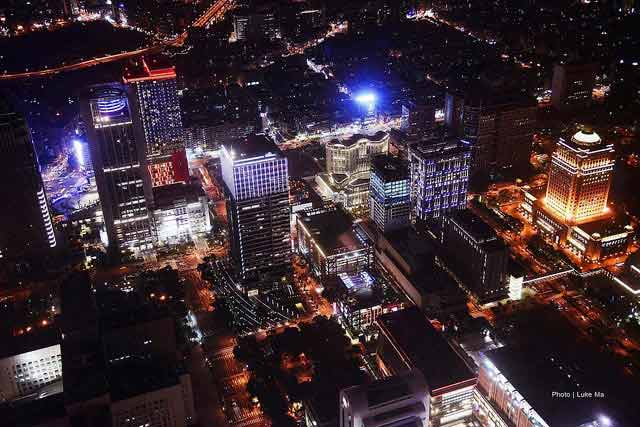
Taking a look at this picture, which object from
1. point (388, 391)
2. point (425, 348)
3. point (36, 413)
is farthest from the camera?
point (425, 348)

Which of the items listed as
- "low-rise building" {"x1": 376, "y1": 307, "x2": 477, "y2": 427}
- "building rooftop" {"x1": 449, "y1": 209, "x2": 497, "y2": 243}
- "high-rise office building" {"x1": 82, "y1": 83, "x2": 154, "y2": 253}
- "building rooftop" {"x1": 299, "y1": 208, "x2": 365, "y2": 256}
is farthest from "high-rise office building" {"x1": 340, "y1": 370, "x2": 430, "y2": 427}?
"high-rise office building" {"x1": 82, "y1": 83, "x2": 154, "y2": 253}

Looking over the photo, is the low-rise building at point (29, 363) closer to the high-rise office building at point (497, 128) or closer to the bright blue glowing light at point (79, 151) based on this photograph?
the bright blue glowing light at point (79, 151)

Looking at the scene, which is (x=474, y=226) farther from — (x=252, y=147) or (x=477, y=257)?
(x=252, y=147)

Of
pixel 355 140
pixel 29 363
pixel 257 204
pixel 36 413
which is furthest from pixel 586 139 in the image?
pixel 36 413

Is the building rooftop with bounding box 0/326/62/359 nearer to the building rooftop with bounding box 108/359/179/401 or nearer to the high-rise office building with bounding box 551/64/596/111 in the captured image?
the building rooftop with bounding box 108/359/179/401

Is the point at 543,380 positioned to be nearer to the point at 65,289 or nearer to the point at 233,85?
the point at 65,289

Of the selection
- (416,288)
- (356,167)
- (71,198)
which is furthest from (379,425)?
(71,198)

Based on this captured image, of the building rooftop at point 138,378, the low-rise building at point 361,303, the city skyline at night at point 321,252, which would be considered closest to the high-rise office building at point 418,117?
the city skyline at night at point 321,252
